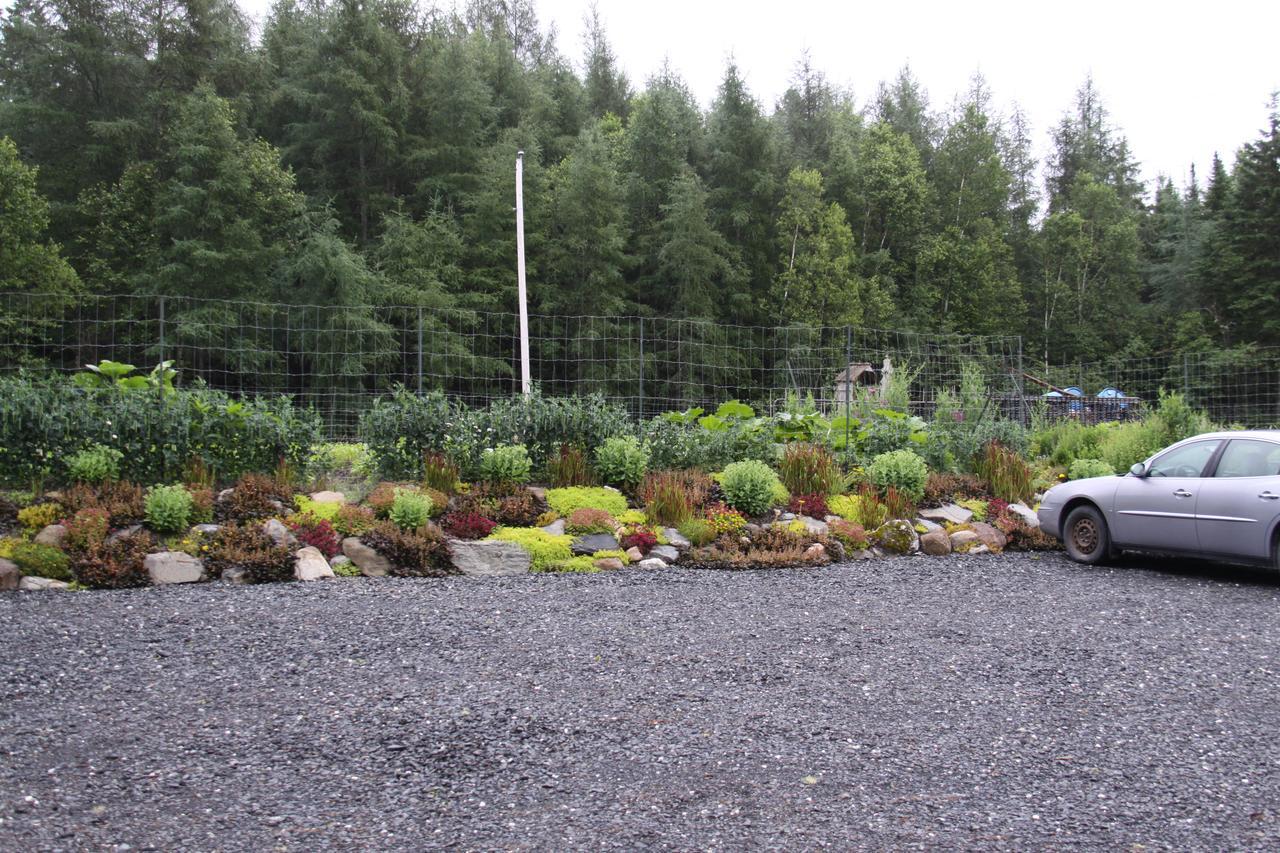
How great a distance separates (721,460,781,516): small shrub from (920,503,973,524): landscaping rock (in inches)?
69.9

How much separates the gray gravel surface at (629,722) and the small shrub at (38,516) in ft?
2.93

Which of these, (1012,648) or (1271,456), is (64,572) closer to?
(1012,648)

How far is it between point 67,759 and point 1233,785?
14.6 feet

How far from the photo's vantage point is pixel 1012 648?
5.04 meters

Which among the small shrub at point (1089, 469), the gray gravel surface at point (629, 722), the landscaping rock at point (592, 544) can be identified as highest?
the small shrub at point (1089, 469)

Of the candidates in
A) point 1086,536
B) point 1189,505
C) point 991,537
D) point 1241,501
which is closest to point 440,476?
point 991,537

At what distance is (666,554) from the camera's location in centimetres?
772

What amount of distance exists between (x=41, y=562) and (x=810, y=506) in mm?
6586

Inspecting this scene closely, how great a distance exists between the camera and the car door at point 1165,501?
7.19 m

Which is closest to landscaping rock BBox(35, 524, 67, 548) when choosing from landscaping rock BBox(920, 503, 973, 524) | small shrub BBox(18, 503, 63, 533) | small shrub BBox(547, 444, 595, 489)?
small shrub BBox(18, 503, 63, 533)

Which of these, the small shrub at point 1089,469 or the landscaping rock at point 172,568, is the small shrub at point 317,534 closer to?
the landscaping rock at point 172,568

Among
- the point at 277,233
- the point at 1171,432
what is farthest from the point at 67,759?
the point at 277,233

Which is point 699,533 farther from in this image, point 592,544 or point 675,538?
point 592,544

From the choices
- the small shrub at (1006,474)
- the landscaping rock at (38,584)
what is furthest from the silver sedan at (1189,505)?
the landscaping rock at (38,584)
